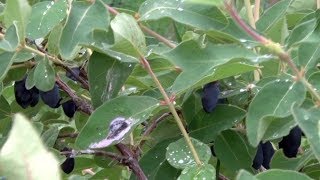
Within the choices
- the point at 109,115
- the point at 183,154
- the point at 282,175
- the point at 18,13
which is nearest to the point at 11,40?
the point at 18,13

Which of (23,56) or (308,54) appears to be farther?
(23,56)

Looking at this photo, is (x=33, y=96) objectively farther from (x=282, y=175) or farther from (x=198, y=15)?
(x=282, y=175)

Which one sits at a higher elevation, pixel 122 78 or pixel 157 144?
pixel 122 78

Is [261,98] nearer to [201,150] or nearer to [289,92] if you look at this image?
[289,92]

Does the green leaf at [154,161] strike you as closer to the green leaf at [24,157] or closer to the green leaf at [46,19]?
the green leaf at [46,19]

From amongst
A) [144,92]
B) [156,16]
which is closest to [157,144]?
[144,92]

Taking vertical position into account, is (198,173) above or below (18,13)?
below

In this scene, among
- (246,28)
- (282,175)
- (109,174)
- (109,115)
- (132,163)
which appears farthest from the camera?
(109,174)
